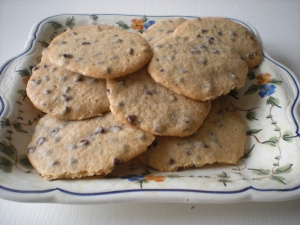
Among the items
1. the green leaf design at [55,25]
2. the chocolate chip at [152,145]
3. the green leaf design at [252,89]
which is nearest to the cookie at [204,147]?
the chocolate chip at [152,145]

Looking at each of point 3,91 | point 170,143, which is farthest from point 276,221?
point 3,91

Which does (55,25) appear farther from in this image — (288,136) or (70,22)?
(288,136)

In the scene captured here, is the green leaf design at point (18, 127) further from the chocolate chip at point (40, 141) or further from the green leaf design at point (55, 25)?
the green leaf design at point (55, 25)

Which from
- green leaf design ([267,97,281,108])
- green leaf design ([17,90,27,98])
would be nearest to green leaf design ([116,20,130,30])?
green leaf design ([17,90,27,98])

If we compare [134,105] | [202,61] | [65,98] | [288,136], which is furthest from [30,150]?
[288,136]

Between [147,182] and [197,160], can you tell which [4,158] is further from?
[197,160]

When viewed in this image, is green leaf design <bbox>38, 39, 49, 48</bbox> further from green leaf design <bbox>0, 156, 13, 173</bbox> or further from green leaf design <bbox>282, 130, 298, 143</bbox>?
green leaf design <bbox>282, 130, 298, 143</bbox>
